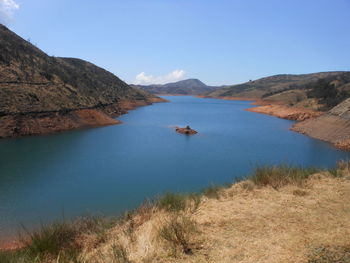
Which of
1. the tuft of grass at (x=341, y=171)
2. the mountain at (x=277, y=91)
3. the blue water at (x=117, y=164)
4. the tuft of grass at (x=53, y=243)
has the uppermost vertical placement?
the mountain at (x=277, y=91)

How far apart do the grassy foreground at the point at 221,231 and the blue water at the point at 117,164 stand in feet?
9.49

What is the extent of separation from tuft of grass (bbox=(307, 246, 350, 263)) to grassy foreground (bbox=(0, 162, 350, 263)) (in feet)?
0.04

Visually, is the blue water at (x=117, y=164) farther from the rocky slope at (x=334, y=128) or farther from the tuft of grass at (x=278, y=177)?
the tuft of grass at (x=278, y=177)

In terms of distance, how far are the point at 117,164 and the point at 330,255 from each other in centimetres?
1665

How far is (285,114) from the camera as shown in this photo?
56.0 m

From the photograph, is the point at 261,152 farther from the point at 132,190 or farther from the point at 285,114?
the point at 285,114

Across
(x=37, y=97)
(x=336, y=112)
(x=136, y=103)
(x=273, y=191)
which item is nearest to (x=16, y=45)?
(x=37, y=97)

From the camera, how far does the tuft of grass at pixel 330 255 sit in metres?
4.30

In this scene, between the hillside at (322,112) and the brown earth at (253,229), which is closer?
the brown earth at (253,229)

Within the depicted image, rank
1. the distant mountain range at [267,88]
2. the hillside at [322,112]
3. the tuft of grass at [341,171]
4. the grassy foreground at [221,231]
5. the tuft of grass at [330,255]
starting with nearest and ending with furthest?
the tuft of grass at [330,255], the grassy foreground at [221,231], the tuft of grass at [341,171], the hillside at [322,112], the distant mountain range at [267,88]

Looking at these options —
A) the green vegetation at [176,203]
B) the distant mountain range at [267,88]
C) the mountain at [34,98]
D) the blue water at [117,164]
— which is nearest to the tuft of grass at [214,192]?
the green vegetation at [176,203]

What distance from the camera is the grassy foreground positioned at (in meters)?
4.71

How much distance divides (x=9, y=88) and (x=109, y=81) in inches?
2300

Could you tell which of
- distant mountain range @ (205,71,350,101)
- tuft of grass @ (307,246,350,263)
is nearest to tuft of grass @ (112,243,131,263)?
tuft of grass @ (307,246,350,263)
